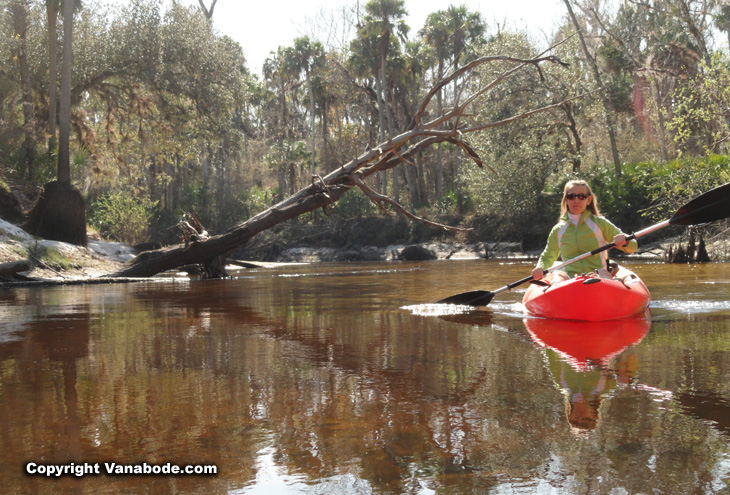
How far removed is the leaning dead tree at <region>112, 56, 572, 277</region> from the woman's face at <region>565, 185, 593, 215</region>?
4803 mm

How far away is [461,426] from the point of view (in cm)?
302

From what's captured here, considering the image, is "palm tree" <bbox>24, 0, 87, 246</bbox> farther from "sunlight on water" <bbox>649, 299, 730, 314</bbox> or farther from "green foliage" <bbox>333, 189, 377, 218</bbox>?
"green foliage" <bbox>333, 189, 377, 218</bbox>

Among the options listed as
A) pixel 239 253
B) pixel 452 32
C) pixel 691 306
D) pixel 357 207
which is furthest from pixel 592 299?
pixel 452 32

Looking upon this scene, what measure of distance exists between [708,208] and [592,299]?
1411 millimetres

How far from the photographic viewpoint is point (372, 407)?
11.3 ft

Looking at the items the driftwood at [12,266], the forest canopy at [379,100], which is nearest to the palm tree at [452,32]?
the forest canopy at [379,100]

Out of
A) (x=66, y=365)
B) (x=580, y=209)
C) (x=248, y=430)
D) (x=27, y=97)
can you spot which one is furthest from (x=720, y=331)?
(x=27, y=97)

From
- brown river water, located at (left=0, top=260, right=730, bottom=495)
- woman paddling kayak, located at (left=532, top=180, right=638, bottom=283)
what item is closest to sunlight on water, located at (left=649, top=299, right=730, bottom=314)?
brown river water, located at (left=0, top=260, right=730, bottom=495)

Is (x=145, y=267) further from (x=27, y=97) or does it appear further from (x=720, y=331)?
(x=720, y=331)

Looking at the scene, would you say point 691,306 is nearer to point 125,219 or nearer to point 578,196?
point 578,196

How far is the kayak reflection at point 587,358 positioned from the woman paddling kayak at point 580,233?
0.98 m

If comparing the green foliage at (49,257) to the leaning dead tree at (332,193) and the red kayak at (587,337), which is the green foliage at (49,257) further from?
the red kayak at (587,337)

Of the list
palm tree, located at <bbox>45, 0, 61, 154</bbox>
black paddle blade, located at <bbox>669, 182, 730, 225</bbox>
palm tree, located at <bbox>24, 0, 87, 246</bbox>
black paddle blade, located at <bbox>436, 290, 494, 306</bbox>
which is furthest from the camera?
palm tree, located at <bbox>45, 0, 61, 154</bbox>

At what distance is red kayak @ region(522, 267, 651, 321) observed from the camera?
6.67 m
